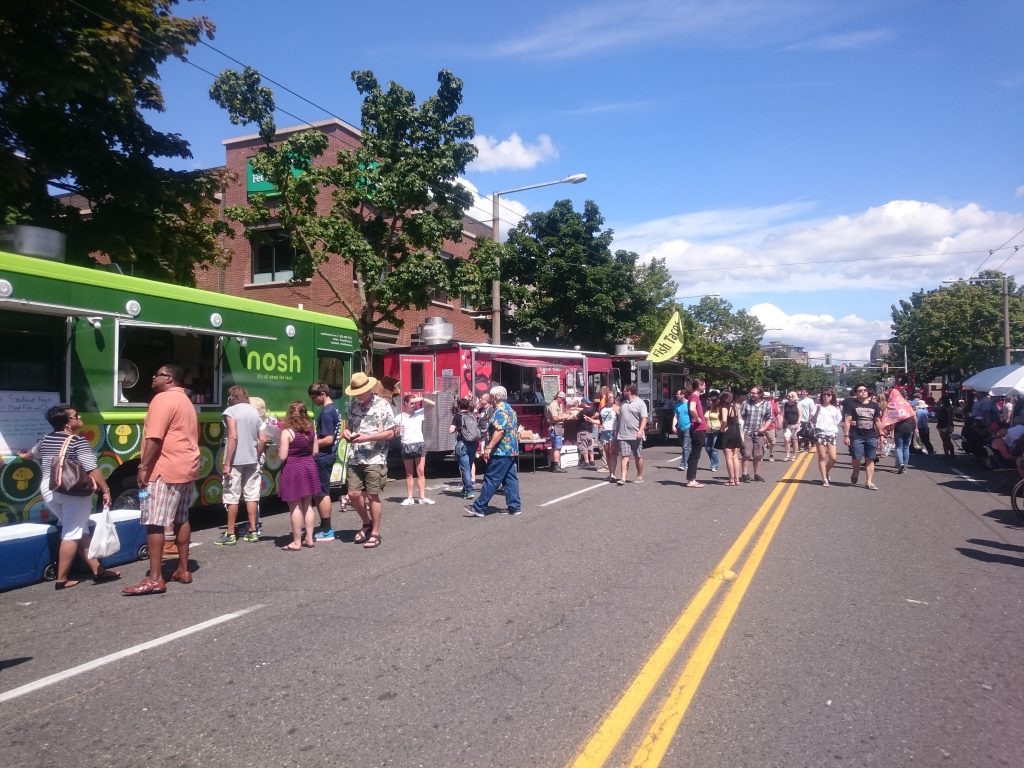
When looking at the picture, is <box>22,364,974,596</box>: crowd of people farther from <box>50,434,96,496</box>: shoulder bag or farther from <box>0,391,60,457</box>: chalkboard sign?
<box>0,391,60,457</box>: chalkboard sign

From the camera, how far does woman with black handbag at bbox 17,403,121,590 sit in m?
6.48

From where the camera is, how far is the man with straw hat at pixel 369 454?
822cm

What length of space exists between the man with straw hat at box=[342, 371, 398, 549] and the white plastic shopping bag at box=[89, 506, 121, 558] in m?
2.27

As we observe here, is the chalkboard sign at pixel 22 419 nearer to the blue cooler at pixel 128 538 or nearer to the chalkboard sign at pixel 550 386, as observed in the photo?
the blue cooler at pixel 128 538

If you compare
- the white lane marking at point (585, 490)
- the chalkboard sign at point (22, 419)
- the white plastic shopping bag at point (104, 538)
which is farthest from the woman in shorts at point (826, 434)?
the chalkboard sign at point (22, 419)

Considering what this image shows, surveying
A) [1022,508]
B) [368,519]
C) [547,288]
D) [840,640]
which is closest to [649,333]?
[547,288]

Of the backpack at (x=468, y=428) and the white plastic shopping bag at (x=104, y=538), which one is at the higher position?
the backpack at (x=468, y=428)

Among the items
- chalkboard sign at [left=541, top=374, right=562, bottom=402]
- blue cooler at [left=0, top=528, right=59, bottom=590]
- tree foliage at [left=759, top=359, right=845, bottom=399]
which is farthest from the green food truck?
tree foliage at [left=759, top=359, right=845, bottom=399]

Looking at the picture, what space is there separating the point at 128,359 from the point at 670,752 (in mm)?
7241

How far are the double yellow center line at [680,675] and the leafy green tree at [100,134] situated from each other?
11135 mm

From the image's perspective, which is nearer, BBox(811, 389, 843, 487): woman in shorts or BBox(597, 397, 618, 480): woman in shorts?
BBox(811, 389, 843, 487): woman in shorts

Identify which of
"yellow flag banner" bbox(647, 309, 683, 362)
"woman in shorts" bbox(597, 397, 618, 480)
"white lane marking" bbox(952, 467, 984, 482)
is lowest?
"white lane marking" bbox(952, 467, 984, 482)

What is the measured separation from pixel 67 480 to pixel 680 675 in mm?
5192

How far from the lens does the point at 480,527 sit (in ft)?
30.7
